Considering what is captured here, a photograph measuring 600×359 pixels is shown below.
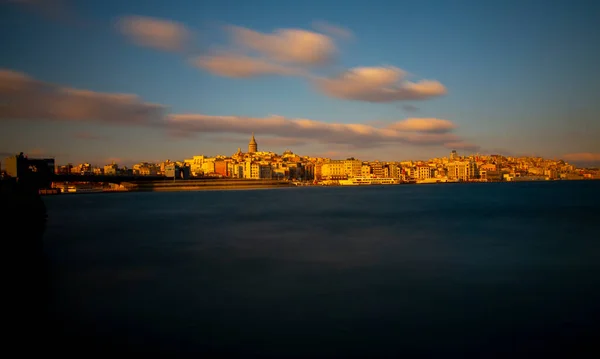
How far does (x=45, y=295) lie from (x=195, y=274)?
4.61m

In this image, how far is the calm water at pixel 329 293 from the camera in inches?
348

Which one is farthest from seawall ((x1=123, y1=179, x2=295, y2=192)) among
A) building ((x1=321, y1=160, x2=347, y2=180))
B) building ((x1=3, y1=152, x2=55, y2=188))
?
building ((x1=3, y1=152, x2=55, y2=188))

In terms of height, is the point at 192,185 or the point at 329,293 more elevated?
the point at 192,185

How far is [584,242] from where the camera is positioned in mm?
22125

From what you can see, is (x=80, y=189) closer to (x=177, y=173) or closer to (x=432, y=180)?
(x=177, y=173)

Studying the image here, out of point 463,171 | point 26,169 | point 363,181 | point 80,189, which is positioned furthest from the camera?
point 463,171

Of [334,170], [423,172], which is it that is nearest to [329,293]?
[334,170]

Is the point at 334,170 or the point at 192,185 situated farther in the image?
the point at 334,170

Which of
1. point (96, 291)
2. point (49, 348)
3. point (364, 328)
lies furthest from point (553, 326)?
point (96, 291)

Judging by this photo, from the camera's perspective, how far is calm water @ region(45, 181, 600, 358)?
29.0ft

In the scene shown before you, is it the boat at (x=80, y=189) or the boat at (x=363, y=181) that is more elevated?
the boat at (x=80, y=189)

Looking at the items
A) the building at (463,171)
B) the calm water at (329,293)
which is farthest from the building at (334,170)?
the calm water at (329,293)

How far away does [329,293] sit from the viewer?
1244 cm

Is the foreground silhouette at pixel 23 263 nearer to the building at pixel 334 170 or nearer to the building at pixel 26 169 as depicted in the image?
the building at pixel 26 169
